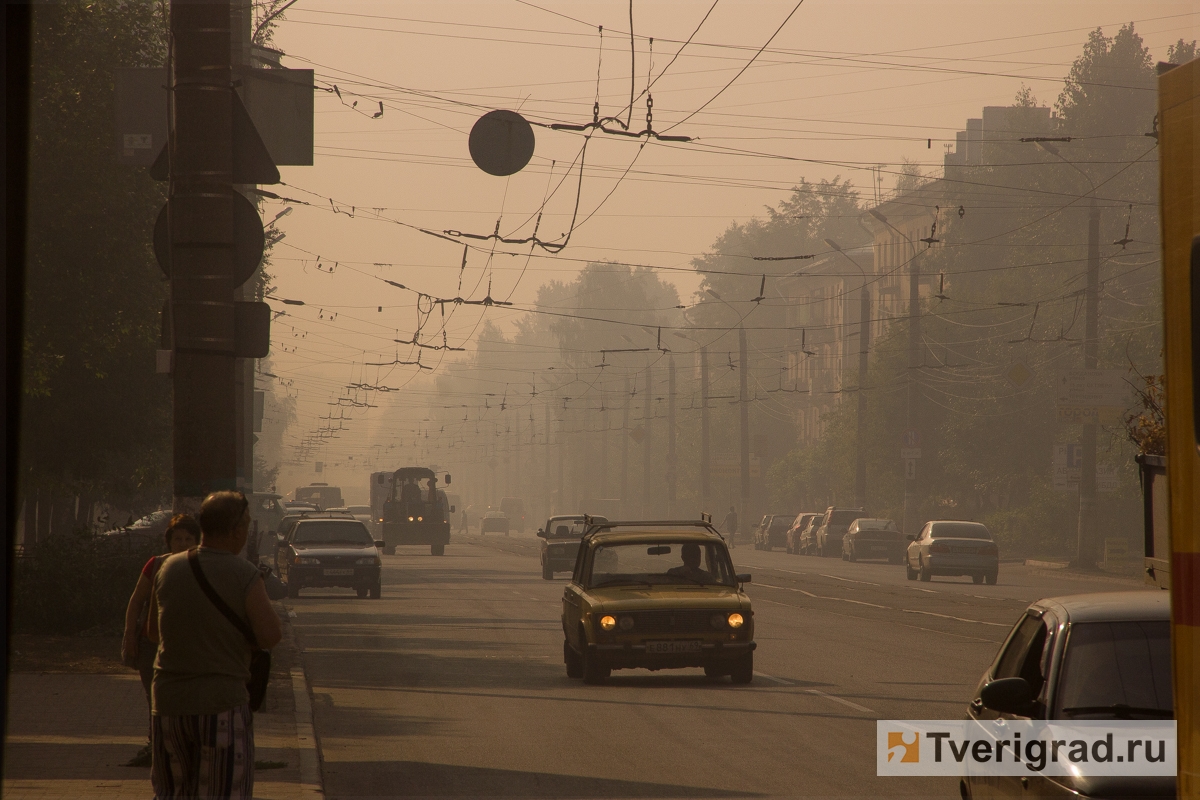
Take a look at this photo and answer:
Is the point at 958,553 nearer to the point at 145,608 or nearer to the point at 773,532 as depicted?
the point at 773,532

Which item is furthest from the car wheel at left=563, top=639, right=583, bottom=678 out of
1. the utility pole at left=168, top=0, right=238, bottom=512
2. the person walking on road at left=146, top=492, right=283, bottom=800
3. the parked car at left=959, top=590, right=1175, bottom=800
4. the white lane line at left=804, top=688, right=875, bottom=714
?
the person walking on road at left=146, top=492, right=283, bottom=800

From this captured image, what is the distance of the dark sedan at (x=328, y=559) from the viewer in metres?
32.5

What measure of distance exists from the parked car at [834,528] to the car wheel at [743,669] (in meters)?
46.3

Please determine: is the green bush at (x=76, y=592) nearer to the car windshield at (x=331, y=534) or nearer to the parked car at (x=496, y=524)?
the car windshield at (x=331, y=534)

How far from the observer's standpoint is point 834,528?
62.4 meters

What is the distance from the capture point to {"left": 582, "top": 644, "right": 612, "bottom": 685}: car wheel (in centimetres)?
1592

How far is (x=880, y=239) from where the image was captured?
96.9 m

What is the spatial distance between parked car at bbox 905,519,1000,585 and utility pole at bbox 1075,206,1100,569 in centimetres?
368

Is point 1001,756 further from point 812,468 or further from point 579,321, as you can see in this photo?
point 579,321

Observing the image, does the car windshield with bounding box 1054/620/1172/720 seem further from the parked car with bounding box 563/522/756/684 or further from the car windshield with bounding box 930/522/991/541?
the car windshield with bounding box 930/522/991/541

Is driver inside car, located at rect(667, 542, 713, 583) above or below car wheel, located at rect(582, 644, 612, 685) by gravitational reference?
above

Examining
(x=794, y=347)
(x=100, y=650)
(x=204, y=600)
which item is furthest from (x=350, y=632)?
(x=794, y=347)

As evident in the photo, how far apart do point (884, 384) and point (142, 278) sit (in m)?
49.8

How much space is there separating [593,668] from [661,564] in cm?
137
